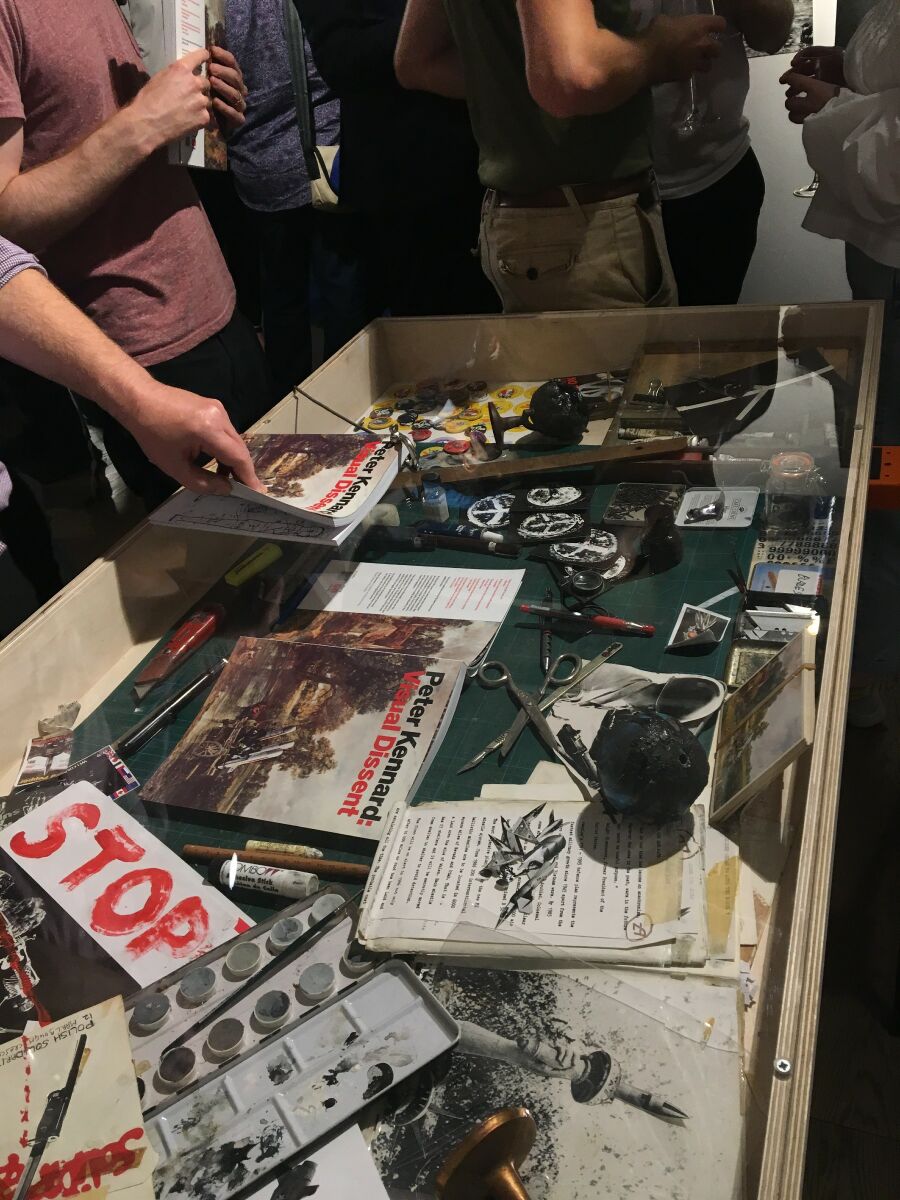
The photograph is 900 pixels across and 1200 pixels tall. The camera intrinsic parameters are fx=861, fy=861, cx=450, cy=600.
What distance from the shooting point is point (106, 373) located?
125 centimetres

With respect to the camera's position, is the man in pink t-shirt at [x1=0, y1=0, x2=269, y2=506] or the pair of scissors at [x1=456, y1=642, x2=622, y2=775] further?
the man in pink t-shirt at [x1=0, y1=0, x2=269, y2=506]

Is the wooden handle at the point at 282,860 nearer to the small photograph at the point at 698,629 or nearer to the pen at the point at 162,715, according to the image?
the pen at the point at 162,715

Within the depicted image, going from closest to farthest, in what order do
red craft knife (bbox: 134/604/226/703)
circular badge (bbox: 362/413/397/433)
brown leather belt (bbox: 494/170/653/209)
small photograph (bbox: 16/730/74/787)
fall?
small photograph (bbox: 16/730/74/787)
red craft knife (bbox: 134/604/226/703)
brown leather belt (bbox: 494/170/653/209)
circular badge (bbox: 362/413/397/433)

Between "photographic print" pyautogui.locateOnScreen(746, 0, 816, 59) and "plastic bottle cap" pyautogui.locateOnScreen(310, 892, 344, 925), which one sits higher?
"photographic print" pyautogui.locateOnScreen(746, 0, 816, 59)

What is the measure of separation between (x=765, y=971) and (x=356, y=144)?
2123mm

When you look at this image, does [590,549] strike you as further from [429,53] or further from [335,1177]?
[429,53]

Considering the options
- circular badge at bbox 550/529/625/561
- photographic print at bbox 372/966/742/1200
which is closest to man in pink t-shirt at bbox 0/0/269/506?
circular badge at bbox 550/529/625/561

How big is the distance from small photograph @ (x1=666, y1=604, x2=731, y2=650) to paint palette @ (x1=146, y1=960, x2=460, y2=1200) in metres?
0.56

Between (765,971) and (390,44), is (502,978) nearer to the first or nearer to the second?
(765,971)

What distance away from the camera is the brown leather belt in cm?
168

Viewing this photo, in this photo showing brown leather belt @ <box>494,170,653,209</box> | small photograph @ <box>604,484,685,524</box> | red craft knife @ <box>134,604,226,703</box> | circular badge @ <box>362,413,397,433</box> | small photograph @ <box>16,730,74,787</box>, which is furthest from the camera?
circular badge @ <box>362,413,397,433</box>

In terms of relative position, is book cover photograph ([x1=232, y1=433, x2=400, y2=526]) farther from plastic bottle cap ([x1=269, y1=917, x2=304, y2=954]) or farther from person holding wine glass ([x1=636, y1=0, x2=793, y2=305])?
person holding wine glass ([x1=636, y1=0, x2=793, y2=305])

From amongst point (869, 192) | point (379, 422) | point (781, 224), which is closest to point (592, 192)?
point (781, 224)

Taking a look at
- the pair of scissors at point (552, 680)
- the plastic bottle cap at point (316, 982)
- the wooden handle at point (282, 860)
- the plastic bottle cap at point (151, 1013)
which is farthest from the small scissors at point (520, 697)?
the plastic bottle cap at point (151, 1013)
